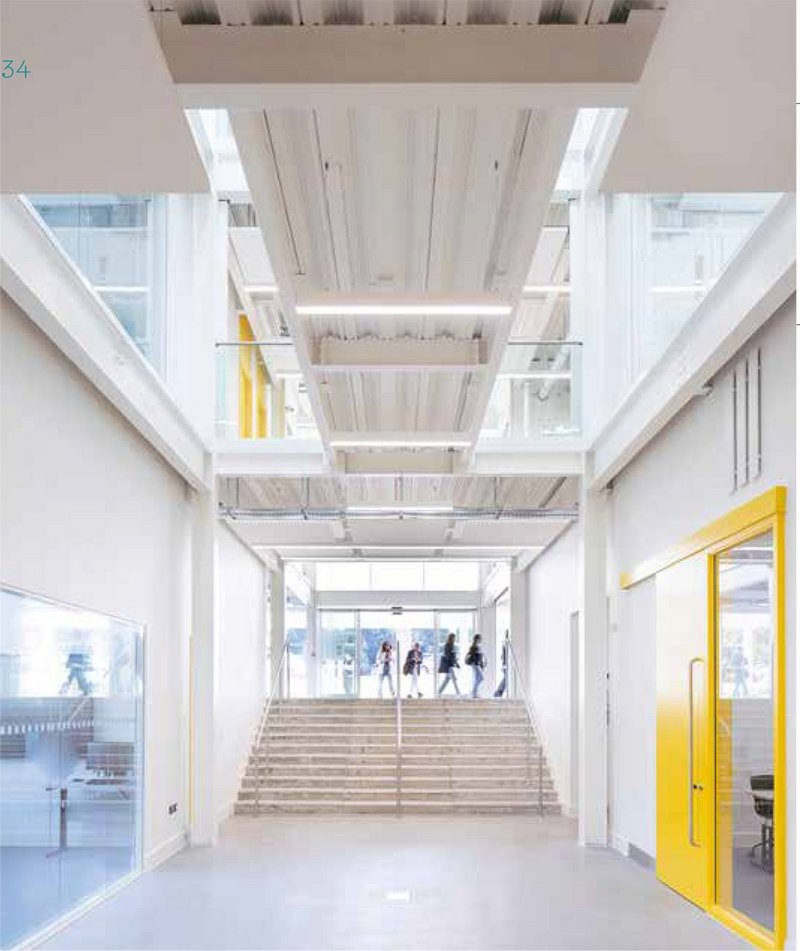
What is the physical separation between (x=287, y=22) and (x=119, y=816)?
25.9ft

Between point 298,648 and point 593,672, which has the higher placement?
point 593,672

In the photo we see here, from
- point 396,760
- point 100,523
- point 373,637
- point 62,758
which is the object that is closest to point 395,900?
point 62,758

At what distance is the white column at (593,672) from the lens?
1352 centimetres

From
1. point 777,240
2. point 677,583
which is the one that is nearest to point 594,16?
point 777,240

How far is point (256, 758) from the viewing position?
19.5 m

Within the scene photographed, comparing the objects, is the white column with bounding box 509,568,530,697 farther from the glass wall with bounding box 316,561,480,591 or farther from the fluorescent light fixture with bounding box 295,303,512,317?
the fluorescent light fixture with bounding box 295,303,512,317

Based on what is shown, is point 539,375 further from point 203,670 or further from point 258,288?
point 258,288

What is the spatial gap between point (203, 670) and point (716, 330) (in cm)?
726

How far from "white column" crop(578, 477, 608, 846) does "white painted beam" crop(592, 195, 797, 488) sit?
61.6 inches

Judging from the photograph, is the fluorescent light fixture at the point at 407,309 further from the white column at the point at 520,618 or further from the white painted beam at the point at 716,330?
the white column at the point at 520,618

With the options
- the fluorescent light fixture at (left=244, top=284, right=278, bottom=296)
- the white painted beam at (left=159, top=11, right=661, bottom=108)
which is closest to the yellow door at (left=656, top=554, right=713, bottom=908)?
the white painted beam at (left=159, top=11, right=661, bottom=108)

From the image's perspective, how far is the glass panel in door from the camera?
34.1 m

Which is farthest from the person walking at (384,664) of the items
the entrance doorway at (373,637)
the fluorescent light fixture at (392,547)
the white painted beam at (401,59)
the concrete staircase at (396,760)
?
the white painted beam at (401,59)

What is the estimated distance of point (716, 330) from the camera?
339 inches
